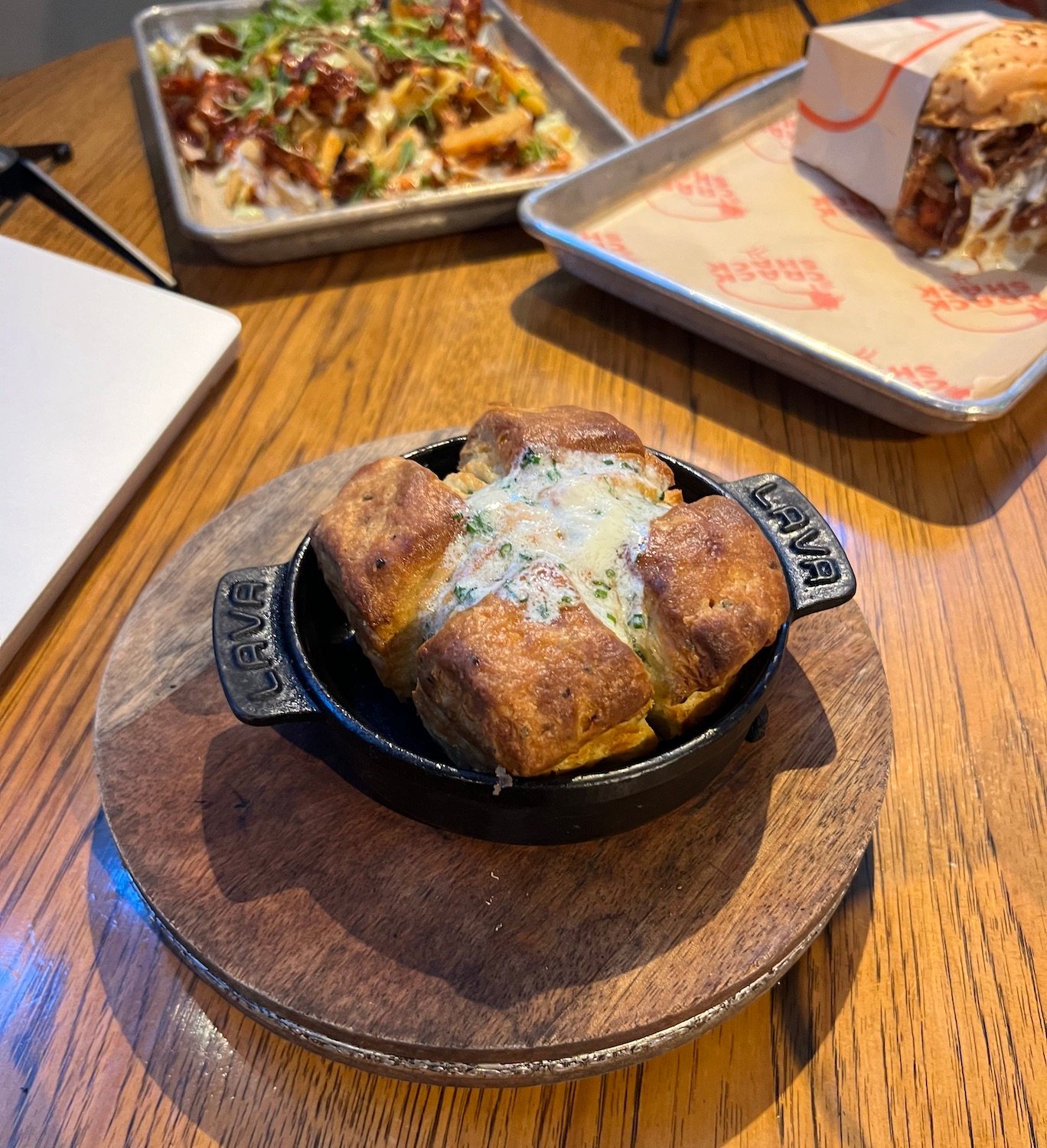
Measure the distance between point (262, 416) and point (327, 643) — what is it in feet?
2.01

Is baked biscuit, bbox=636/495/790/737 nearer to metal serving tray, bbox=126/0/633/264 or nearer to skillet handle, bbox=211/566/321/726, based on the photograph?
skillet handle, bbox=211/566/321/726

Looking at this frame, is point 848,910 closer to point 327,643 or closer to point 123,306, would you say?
point 327,643

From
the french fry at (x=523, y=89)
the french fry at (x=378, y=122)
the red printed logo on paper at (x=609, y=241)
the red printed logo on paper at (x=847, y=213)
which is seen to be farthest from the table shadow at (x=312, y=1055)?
the french fry at (x=523, y=89)

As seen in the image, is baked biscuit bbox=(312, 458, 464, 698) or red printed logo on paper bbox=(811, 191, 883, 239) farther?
red printed logo on paper bbox=(811, 191, 883, 239)

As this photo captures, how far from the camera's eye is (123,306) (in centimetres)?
129

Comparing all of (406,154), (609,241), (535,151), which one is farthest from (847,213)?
(406,154)

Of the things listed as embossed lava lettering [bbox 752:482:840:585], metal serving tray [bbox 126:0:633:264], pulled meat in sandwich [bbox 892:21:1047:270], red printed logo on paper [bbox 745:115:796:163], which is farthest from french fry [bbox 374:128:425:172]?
embossed lava lettering [bbox 752:482:840:585]

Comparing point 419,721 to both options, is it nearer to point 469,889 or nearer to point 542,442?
point 469,889

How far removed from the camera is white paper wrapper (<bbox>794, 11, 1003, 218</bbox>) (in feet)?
4.91

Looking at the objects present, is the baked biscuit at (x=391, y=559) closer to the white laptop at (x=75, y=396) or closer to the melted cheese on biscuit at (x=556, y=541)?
the melted cheese on biscuit at (x=556, y=541)

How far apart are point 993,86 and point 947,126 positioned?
80 mm

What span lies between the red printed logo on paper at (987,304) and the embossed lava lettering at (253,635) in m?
1.18

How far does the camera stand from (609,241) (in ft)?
5.15

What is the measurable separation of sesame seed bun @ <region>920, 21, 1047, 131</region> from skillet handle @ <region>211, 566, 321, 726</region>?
52.6 inches
